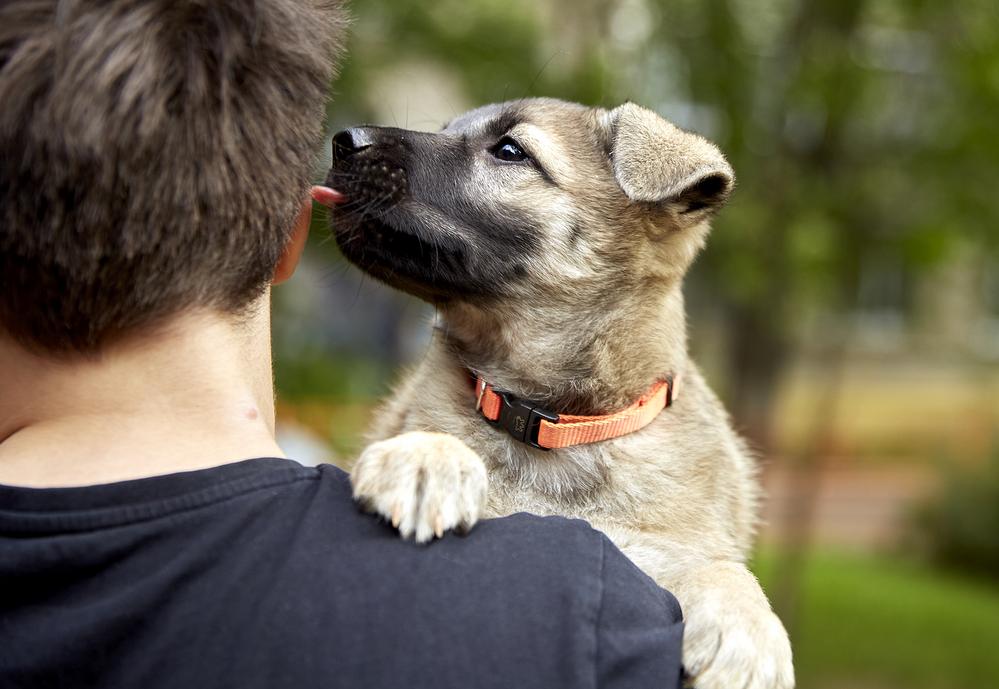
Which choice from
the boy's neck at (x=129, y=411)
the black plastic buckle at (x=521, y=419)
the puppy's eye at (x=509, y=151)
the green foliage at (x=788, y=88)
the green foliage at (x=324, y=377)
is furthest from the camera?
the green foliage at (x=324, y=377)

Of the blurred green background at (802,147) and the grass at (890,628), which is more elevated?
the blurred green background at (802,147)

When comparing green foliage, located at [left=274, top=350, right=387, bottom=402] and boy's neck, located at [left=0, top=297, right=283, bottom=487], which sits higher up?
boy's neck, located at [left=0, top=297, right=283, bottom=487]

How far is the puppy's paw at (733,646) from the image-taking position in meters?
2.26

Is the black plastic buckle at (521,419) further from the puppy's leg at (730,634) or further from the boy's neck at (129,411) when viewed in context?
the boy's neck at (129,411)

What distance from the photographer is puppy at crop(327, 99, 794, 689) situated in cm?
300

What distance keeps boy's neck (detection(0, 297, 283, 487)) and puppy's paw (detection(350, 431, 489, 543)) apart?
22cm

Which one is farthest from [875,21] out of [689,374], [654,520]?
[654,520]

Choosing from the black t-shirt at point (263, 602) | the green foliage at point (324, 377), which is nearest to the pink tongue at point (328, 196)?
the black t-shirt at point (263, 602)

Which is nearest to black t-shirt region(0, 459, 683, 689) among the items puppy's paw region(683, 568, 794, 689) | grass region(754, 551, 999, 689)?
puppy's paw region(683, 568, 794, 689)

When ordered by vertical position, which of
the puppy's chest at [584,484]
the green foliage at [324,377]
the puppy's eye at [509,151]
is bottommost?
the green foliage at [324,377]

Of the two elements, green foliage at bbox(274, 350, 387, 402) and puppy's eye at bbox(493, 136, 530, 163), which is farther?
green foliage at bbox(274, 350, 387, 402)

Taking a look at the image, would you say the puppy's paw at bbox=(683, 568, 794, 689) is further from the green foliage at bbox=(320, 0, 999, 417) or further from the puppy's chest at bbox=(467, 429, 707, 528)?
the green foliage at bbox=(320, 0, 999, 417)

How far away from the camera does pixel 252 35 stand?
5.69 ft

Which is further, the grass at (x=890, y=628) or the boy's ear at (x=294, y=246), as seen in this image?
the grass at (x=890, y=628)
